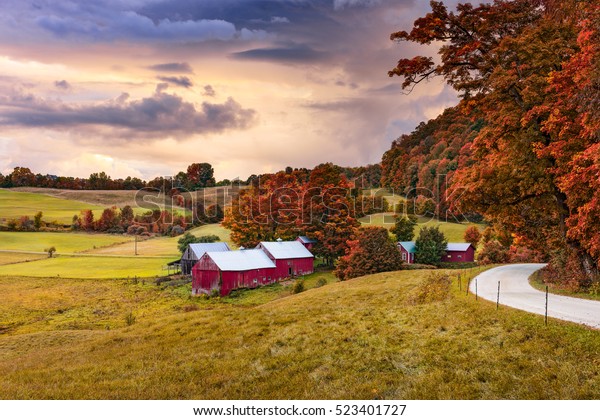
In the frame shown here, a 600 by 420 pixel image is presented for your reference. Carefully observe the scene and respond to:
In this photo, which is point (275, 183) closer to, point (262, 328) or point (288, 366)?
point (262, 328)

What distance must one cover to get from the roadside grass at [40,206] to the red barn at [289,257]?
228 ft

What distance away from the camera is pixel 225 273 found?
48469 mm

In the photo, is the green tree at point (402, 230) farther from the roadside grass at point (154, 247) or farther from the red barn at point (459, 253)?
the roadside grass at point (154, 247)

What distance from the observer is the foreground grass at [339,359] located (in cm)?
1005

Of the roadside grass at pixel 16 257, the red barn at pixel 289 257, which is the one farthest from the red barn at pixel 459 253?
the roadside grass at pixel 16 257

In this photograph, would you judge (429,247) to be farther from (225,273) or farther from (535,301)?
(535,301)

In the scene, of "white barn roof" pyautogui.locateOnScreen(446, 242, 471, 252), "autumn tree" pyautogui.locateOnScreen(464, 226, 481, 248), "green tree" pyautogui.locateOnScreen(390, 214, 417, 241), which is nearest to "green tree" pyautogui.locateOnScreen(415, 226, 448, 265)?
"white barn roof" pyautogui.locateOnScreen(446, 242, 471, 252)

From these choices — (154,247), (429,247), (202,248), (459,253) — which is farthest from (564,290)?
(154,247)

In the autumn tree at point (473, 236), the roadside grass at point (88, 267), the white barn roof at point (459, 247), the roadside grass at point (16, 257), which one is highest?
the autumn tree at point (473, 236)

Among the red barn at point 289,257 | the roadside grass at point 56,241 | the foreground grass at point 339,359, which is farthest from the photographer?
the roadside grass at point 56,241

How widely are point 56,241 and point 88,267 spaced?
87.1ft

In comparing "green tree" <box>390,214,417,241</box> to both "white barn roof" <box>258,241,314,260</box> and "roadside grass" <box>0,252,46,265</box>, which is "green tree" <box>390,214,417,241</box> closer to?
"white barn roof" <box>258,241,314,260</box>

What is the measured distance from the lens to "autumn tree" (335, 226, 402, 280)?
149ft

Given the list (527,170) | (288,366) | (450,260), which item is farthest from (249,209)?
(288,366)
